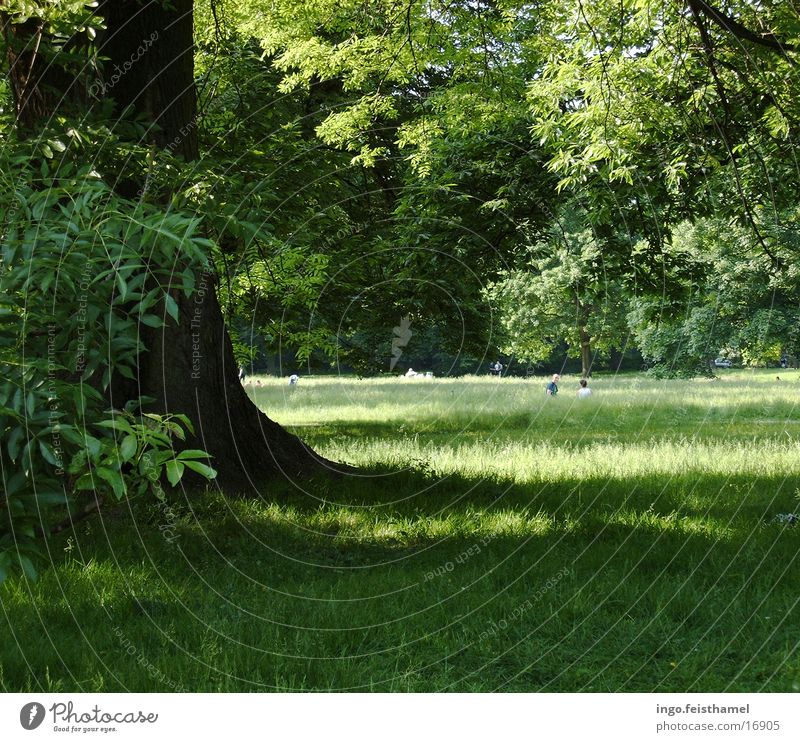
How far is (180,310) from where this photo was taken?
7.97 metres

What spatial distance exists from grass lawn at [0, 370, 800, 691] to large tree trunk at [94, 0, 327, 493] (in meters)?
0.74

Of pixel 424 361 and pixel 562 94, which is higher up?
pixel 562 94

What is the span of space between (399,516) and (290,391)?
1891 centimetres

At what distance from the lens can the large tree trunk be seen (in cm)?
791

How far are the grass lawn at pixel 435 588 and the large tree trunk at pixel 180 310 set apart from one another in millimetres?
740

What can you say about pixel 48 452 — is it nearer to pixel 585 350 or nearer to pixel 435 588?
pixel 435 588

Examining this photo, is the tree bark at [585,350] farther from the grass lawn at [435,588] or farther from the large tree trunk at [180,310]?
the large tree trunk at [180,310]

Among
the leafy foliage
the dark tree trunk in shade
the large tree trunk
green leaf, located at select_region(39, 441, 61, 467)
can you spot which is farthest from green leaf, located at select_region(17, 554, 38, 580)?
the dark tree trunk in shade

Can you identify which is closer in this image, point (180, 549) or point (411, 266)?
point (180, 549)

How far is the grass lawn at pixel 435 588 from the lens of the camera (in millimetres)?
4926

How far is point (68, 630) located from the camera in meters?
5.42

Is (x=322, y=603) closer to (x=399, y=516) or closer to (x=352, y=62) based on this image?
(x=399, y=516)

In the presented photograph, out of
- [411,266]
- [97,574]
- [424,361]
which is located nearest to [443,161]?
[411,266]

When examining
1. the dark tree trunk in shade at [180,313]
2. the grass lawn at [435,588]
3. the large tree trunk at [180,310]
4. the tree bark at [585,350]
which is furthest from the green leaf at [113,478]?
the tree bark at [585,350]
